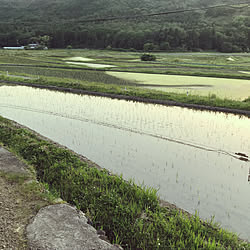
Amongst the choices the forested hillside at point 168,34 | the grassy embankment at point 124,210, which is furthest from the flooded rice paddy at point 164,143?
the forested hillside at point 168,34

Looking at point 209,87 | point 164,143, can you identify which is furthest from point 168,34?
point 164,143

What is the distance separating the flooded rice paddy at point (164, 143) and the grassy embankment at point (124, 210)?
517 millimetres

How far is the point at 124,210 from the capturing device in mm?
3984

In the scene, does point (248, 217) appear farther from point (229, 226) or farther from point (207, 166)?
point (207, 166)

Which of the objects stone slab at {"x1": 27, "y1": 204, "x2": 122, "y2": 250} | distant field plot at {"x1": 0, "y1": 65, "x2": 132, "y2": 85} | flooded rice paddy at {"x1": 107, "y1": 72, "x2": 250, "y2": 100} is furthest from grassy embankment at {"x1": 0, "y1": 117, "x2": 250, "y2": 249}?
Result: distant field plot at {"x1": 0, "y1": 65, "x2": 132, "y2": 85}

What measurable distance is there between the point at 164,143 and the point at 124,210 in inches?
137

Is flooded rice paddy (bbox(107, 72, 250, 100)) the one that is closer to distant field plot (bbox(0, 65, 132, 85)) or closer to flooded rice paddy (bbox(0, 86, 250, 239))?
distant field plot (bbox(0, 65, 132, 85))

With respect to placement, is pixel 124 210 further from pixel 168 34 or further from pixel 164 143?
pixel 168 34

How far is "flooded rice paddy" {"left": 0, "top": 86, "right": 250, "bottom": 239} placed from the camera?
4.69m

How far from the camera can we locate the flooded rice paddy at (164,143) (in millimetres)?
4691

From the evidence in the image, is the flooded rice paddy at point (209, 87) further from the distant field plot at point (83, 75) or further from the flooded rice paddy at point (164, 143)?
the flooded rice paddy at point (164, 143)

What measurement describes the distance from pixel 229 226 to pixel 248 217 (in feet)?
1.43

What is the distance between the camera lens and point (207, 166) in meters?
5.89

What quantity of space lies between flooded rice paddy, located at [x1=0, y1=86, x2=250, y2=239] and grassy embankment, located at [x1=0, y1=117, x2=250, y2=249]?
517mm
